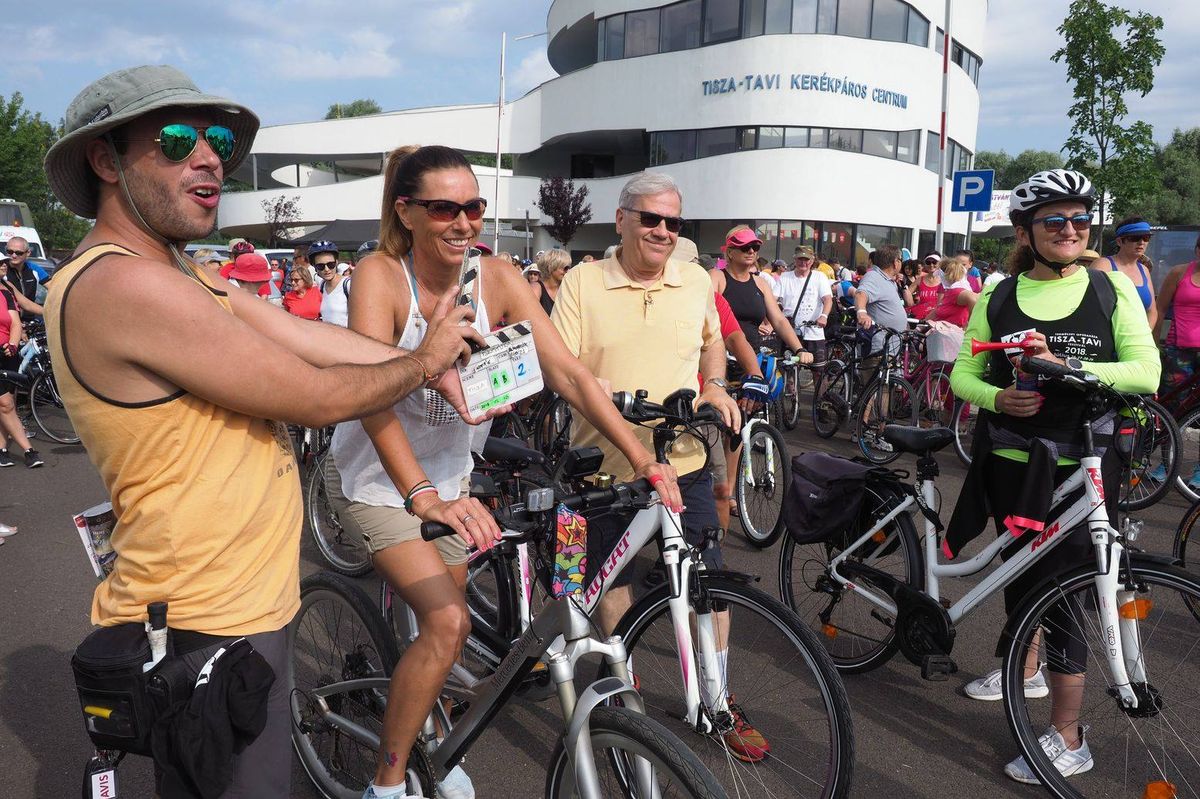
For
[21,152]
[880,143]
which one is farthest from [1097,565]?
[21,152]

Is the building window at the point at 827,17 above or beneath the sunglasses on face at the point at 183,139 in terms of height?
above

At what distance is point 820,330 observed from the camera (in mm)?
10656

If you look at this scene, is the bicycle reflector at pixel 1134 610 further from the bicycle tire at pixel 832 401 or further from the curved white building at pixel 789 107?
the curved white building at pixel 789 107

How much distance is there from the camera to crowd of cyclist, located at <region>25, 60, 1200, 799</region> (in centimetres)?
164

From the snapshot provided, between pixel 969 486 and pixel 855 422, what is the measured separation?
5.85m

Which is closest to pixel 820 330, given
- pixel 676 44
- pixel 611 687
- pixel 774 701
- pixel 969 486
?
pixel 969 486

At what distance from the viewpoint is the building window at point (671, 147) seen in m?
32.1

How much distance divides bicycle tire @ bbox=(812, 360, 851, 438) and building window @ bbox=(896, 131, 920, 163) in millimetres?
24393

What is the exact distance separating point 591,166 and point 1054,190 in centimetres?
3790

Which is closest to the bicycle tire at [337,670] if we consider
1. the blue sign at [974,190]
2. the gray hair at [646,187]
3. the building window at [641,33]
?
the gray hair at [646,187]

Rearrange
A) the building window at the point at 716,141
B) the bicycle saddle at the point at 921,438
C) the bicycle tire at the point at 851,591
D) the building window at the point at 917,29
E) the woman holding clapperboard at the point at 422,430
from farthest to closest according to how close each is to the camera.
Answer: the building window at the point at 716,141, the building window at the point at 917,29, the bicycle tire at the point at 851,591, the bicycle saddle at the point at 921,438, the woman holding clapperboard at the point at 422,430

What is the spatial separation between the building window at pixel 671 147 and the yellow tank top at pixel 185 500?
31.6 m

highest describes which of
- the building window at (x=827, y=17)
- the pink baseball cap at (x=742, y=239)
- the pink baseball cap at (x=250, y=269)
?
the building window at (x=827, y=17)

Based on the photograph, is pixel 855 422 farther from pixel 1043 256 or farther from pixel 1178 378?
pixel 1043 256
